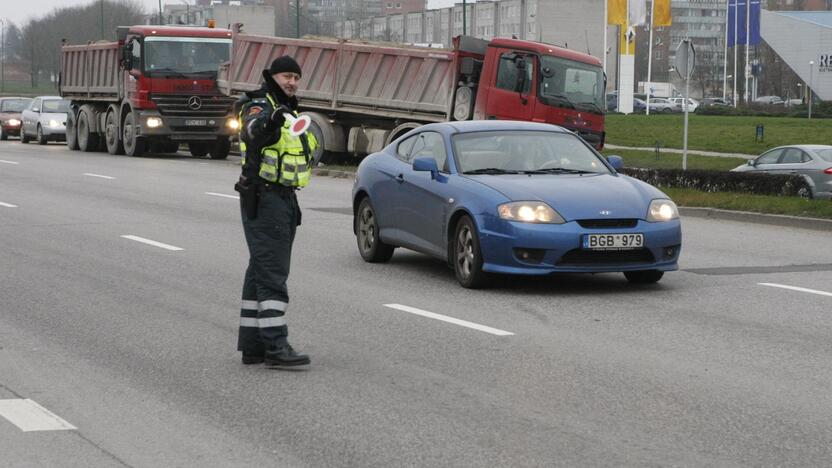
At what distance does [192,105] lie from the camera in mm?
37312

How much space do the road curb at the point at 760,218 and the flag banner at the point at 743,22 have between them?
213 feet

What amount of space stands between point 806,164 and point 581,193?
1510 centimetres

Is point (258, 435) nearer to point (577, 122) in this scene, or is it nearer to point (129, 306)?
point (129, 306)

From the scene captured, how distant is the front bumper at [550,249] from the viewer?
11.5 meters

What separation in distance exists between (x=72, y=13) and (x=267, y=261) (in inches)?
6266

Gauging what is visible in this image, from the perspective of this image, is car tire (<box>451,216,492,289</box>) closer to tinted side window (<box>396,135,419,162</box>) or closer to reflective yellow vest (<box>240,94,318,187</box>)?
tinted side window (<box>396,135,419,162</box>)

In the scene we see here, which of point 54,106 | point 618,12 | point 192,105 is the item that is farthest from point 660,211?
point 618,12

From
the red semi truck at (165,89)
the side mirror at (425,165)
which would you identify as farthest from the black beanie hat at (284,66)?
the red semi truck at (165,89)

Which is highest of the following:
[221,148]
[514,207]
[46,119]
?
[514,207]

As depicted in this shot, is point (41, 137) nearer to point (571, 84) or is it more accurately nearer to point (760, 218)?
point (571, 84)

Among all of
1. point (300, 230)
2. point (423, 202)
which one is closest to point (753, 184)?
point (300, 230)

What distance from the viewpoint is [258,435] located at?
22.0ft

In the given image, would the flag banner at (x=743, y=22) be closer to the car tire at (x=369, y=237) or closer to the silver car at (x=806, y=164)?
the silver car at (x=806, y=164)

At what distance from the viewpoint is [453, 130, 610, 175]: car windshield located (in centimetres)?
1270
